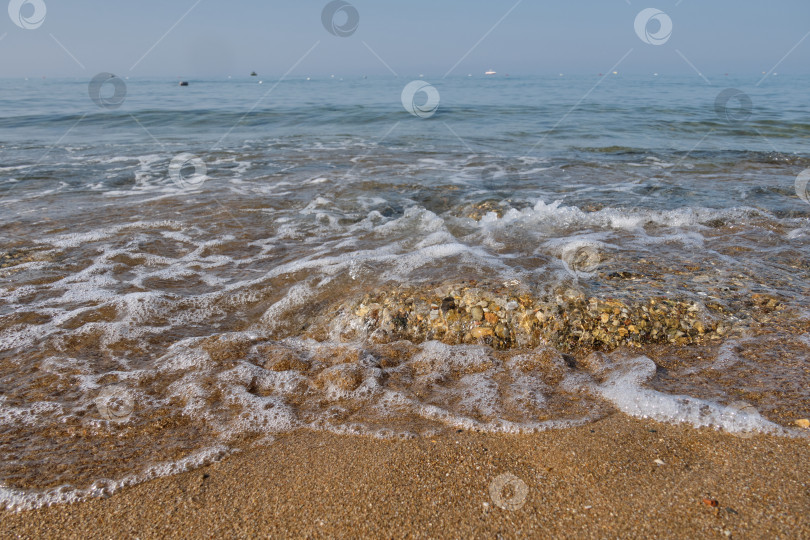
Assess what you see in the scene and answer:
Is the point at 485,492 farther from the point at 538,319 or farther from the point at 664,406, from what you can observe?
the point at 538,319

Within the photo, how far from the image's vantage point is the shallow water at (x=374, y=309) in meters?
2.43

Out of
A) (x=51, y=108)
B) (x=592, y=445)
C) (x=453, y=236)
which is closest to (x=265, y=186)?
(x=453, y=236)

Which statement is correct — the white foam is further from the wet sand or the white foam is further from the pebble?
the pebble

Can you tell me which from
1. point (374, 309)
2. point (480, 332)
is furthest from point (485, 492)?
point (374, 309)

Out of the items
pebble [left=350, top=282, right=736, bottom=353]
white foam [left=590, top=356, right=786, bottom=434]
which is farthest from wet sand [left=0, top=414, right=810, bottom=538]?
pebble [left=350, top=282, right=736, bottom=353]

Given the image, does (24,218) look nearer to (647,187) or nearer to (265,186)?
(265,186)

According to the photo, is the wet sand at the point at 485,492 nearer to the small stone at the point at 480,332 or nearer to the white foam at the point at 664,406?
the white foam at the point at 664,406

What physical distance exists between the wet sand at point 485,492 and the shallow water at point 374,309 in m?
0.13

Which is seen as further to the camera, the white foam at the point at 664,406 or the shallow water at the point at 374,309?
the shallow water at the point at 374,309

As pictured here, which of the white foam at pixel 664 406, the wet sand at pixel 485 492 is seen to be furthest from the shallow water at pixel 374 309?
the wet sand at pixel 485 492

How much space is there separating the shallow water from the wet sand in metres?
0.13

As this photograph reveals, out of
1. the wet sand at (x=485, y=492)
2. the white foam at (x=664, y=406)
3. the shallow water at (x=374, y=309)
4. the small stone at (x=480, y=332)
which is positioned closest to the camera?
the wet sand at (x=485, y=492)

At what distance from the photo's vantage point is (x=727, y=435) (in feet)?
7.09

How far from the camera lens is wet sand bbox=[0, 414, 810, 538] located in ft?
5.73
